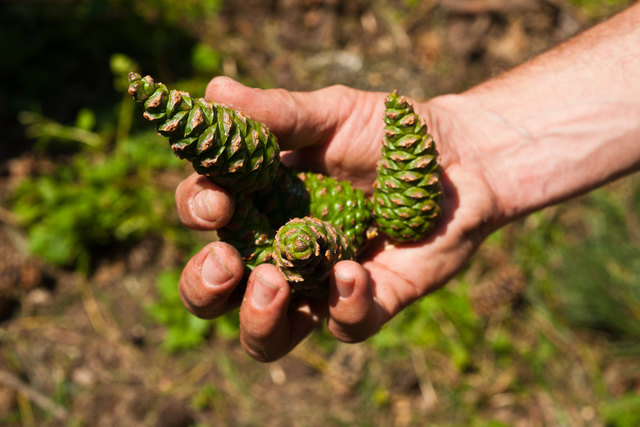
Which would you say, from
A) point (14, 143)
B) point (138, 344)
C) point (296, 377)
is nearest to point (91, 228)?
point (138, 344)

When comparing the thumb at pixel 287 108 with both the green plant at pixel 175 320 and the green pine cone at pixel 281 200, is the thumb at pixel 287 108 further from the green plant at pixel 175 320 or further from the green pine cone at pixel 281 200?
the green plant at pixel 175 320

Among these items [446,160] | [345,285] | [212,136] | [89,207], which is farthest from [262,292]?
[89,207]

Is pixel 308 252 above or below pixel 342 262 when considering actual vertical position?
above

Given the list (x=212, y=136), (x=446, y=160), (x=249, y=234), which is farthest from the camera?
(x=446, y=160)

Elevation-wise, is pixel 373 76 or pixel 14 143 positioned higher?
pixel 14 143

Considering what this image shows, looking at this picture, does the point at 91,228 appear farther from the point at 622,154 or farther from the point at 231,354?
the point at 622,154

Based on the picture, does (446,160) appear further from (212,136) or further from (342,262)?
(212,136)

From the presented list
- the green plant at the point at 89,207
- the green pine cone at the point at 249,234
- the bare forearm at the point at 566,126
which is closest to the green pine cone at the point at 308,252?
the green pine cone at the point at 249,234
